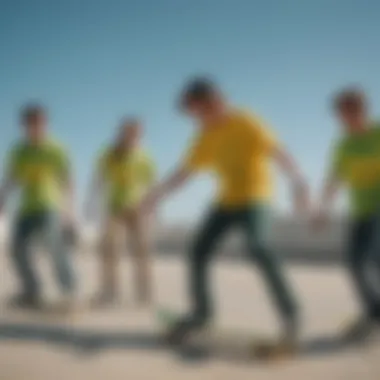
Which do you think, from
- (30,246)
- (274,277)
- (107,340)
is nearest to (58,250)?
(30,246)

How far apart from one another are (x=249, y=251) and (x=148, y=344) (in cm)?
63

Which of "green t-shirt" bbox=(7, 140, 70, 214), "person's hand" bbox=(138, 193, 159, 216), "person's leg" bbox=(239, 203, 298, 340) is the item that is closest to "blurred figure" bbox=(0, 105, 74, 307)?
"green t-shirt" bbox=(7, 140, 70, 214)

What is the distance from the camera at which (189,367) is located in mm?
2248

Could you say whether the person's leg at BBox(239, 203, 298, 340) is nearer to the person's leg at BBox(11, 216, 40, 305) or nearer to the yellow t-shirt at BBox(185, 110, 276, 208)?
the yellow t-shirt at BBox(185, 110, 276, 208)

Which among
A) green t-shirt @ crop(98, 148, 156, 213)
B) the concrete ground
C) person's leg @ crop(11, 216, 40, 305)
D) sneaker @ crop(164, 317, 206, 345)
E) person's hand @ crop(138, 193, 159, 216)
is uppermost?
green t-shirt @ crop(98, 148, 156, 213)

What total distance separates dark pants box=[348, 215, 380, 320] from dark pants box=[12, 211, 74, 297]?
5.68 feet

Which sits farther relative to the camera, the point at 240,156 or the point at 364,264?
the point at 364,264

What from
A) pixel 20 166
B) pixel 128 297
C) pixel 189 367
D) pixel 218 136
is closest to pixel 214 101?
pixel 218 136

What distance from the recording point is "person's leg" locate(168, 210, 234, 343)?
8.55ft

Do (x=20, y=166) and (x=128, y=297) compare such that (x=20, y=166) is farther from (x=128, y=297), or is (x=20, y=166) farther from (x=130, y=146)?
(x=128, y=297)

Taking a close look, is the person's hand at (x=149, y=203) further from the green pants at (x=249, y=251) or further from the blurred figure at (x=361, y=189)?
the blurred figure at (x=361, y=189)

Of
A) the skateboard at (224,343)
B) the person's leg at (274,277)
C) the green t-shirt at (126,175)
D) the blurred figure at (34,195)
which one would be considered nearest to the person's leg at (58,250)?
the blurred figure at (34,195)

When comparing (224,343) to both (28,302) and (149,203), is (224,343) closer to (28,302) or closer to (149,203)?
(149,203)

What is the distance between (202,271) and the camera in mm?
2625
